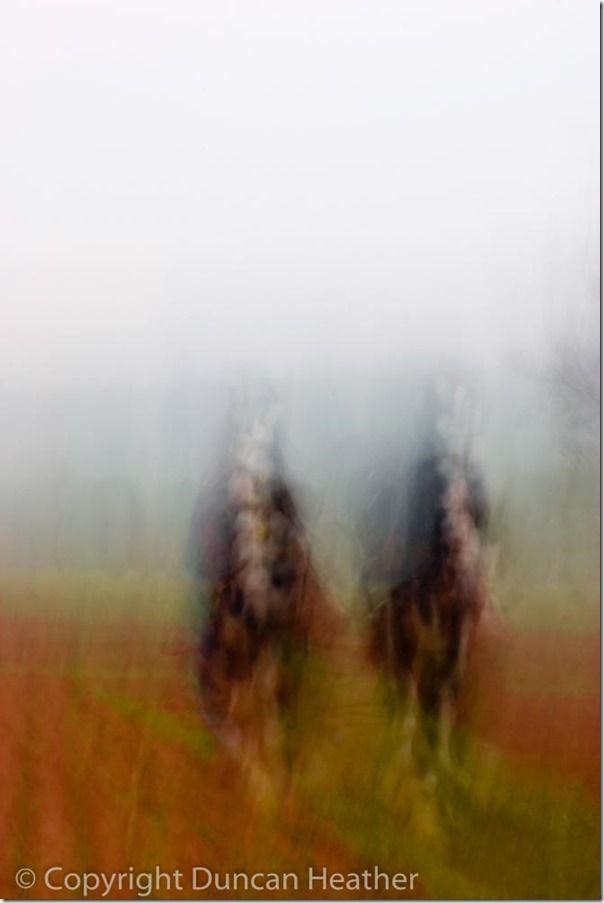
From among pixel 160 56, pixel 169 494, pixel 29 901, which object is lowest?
pixel 29 901

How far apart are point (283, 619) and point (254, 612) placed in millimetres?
46

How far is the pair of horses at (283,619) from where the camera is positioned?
1.29m

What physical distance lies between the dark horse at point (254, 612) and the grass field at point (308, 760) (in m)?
0.04

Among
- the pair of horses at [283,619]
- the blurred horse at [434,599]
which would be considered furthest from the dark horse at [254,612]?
the blurred horse at [434,599]

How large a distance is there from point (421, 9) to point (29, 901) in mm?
1538

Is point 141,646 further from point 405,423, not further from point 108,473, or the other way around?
point 405,423

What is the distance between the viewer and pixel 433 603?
129cm

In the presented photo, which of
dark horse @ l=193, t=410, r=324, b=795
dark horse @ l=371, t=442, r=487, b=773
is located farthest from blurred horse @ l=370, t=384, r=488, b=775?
dark horse @ l=193, t=410, r=324, b=795

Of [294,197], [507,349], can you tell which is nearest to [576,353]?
[507,349]

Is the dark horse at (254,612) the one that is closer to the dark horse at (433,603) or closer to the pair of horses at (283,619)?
the pair of horses at (283,619)

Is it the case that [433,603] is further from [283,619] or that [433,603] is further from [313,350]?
[313,350]

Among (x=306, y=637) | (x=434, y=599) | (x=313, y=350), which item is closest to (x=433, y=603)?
(x=434, y=599)

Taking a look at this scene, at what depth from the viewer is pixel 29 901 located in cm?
131

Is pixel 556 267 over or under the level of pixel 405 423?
over
